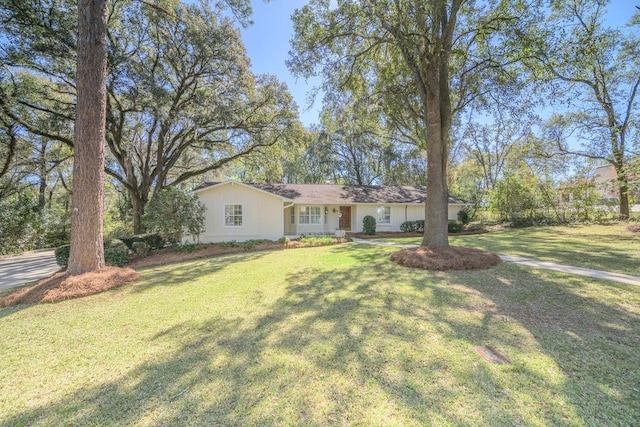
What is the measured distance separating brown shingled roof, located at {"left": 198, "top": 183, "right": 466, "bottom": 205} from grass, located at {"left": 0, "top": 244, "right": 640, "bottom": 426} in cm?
1252

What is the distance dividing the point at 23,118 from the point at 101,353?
15498 mm

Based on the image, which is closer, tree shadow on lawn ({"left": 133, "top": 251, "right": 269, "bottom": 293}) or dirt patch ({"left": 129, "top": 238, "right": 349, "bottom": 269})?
tree shadow on lawn ({"left": 133, "top": 251, "right": 269, "bottom": 293})

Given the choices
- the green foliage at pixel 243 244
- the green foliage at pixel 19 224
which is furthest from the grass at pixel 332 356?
the green foliage at pixel 19 224

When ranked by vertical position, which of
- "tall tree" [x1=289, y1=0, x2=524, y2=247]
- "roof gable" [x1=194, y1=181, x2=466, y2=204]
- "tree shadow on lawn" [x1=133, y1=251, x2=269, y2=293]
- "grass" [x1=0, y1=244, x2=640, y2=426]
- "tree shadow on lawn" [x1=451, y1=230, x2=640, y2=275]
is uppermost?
"tall tree" [x1=289, y1=0, x2=524, y2=247]

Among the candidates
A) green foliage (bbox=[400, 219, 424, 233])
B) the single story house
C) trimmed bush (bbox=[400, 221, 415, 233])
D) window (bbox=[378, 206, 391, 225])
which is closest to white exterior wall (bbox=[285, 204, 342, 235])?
the single story house

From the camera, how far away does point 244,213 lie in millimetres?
14547

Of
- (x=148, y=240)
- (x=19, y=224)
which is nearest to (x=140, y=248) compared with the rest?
(x=148, y=240)

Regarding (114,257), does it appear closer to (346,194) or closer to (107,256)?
(107,256)

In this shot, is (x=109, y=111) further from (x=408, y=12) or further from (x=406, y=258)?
(x=406, y=258)

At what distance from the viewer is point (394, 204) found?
63.5 feet

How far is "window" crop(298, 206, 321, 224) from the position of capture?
1883cm

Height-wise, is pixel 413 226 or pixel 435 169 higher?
pixel 435 169

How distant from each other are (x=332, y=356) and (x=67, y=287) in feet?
22.5

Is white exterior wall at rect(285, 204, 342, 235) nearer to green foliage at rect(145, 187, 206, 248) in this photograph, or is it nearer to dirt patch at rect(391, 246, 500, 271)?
green foliage at rect(145, 187, 206, 248)
